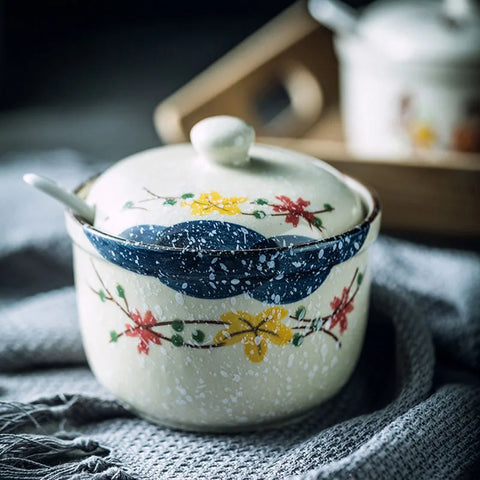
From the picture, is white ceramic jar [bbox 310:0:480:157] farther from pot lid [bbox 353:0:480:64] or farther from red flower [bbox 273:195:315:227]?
red flower [bbox 273:195:315:227]

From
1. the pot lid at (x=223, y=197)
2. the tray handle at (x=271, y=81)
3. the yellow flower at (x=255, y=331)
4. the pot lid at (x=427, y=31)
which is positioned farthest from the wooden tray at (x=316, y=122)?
the yellow flower at (x=255, y=331)

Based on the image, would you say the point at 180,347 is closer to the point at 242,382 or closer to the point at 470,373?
the point at 242,382

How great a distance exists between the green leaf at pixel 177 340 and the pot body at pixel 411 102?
45cm

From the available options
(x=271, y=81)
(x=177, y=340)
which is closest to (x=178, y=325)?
(x=177, y=340)

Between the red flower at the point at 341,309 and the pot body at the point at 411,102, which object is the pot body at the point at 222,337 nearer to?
the red flower at the point at 341,309

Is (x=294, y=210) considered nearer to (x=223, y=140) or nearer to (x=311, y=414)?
(x=223, y=140)

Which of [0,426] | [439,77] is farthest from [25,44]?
[0,426]

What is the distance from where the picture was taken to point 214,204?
1.72 ft

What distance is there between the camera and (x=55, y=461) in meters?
0.54

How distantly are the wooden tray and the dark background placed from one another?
43 cm

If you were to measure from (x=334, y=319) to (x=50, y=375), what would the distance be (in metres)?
0.29

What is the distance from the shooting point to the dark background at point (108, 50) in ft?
5.32

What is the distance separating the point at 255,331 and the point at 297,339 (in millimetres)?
37

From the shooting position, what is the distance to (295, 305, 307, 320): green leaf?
525mm
